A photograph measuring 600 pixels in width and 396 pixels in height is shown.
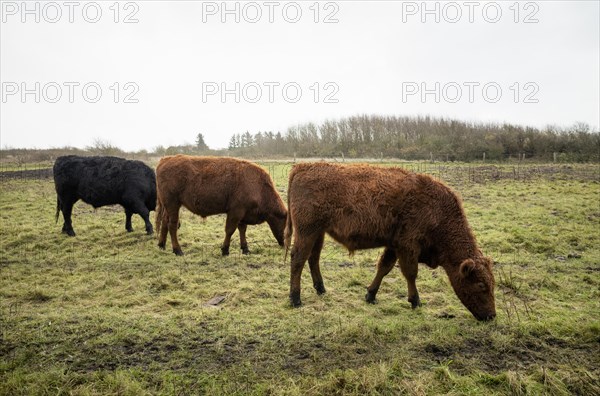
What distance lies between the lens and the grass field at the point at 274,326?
3.65m

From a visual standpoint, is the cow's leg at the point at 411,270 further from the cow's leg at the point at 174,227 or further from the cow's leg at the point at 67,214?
the cow's leg at the point at 67,214

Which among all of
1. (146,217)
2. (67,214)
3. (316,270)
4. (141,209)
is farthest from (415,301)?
(67,214)

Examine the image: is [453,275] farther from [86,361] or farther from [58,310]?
[58,310]

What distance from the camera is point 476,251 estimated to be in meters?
5.34

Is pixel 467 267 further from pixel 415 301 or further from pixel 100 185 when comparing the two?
pixel 100 185

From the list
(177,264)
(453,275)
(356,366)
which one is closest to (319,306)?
(356,366)

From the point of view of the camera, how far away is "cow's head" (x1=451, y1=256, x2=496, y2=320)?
5.00 metres

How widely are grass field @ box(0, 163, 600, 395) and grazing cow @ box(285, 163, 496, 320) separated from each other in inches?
27.5

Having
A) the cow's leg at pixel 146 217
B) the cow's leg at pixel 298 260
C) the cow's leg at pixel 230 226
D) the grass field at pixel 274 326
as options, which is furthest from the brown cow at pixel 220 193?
the cow's leg at pixel 298 260

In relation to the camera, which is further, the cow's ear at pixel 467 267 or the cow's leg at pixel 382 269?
the cow's leg at pixel 382 269

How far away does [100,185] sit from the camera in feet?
35.4

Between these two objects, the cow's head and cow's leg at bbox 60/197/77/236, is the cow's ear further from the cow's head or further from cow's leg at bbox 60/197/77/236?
cow's leg at bbox 60/197/77/236

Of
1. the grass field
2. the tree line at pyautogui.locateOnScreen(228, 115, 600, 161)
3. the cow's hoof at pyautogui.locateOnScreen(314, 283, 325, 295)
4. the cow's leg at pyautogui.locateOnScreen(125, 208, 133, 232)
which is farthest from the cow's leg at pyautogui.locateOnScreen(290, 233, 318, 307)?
the tree line at pyautogui.locateOnScreen(228, 115, 600, 161)

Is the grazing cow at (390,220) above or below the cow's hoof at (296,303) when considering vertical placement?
above
